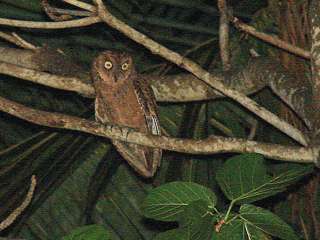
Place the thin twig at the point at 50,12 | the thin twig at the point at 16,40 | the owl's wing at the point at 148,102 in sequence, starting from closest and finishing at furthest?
the thin twig at the point at 50,12 < the thin twig at the point at 16,40 < the owl's wing at the point at 148,102

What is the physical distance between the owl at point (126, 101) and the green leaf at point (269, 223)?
79.7 inches

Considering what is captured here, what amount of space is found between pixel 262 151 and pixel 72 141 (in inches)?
45.0

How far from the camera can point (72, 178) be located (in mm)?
3621

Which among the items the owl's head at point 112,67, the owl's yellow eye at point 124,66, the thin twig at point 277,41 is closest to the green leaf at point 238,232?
the thin twig at point 277,41

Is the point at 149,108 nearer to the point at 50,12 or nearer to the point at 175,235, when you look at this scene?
the point at 50,12

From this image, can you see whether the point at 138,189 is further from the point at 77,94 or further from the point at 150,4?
the point at 150,4

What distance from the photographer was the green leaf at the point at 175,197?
192 centimetres

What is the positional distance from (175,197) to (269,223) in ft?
0.92

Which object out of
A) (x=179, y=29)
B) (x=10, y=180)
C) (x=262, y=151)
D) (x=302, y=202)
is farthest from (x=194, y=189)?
(x=179, y=29)

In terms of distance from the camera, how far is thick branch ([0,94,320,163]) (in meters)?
2.40

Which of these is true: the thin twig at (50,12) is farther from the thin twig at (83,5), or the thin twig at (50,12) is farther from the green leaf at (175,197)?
the green leaf at (175,197)

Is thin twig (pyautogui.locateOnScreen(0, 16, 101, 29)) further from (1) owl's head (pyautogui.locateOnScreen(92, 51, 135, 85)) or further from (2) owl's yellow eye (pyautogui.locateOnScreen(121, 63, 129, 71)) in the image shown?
(2) owl's yellow eye (pyautogui.locateOnScreen(121, 63, 129, 71))

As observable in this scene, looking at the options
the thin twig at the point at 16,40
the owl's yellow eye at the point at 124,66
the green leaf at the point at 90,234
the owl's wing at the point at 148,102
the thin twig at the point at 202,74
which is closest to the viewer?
the green leaf at the point at 90,234

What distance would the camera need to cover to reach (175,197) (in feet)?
6.30
